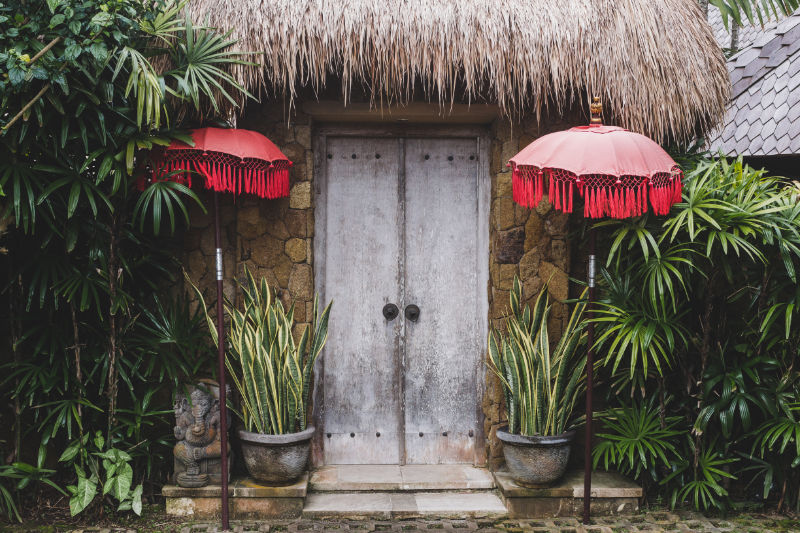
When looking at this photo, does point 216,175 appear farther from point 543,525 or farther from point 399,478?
point 543,525

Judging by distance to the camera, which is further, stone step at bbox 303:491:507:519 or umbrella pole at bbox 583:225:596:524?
stone step at bbox 303:491:507:519

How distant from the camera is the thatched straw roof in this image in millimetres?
3637

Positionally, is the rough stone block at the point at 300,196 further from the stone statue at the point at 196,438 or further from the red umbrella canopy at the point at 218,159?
the stone statue at the point at 196,438

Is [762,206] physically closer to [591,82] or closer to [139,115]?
[591,82]

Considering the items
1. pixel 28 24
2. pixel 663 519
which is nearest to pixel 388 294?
pixel 663 519

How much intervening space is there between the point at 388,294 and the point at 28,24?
7.93ft

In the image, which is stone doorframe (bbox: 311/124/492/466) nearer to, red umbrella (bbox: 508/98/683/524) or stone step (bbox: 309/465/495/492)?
stone step (bbox: 309/465/495/492)

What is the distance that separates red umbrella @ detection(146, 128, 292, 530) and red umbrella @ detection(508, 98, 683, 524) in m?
1.34

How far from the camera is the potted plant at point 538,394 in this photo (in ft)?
12.1

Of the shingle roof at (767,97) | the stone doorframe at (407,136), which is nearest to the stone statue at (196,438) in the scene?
the stone doorframe at (407,136)

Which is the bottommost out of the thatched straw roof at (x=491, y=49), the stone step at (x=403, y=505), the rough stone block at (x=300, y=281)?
the stone step at (x=403, y=505)


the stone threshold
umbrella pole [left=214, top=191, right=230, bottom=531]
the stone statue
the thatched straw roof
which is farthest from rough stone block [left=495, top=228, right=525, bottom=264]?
the stone statue

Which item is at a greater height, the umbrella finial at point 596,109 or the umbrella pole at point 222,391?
the umbrella finial at point 596,109

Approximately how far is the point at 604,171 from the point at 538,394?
4.26 feet
